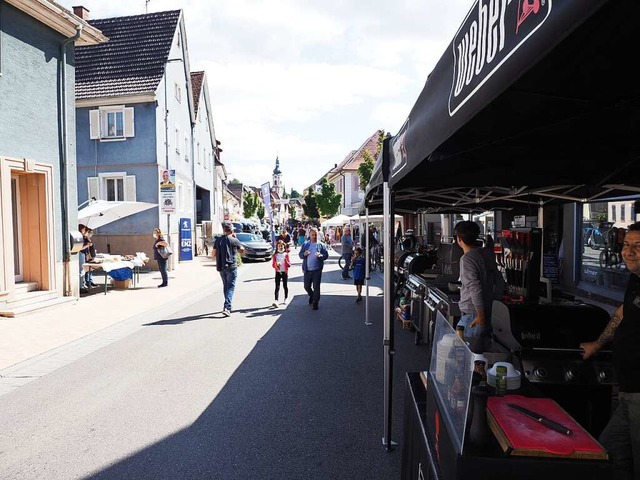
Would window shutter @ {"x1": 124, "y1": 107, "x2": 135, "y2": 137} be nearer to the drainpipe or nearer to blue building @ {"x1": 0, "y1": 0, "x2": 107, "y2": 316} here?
blue building @ {"x1": 0, "y1": 0, "x2": 107, "y2": 316}

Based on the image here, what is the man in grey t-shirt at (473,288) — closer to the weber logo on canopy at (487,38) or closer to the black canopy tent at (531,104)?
the black canopy tent at (531,104)

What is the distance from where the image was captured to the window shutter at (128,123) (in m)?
20.1

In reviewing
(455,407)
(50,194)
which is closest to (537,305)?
(455,407)

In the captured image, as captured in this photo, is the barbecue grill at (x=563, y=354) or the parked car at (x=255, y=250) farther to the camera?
the parked car at (x=255, y=250)

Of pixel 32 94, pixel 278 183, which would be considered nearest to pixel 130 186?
pixel 32 94

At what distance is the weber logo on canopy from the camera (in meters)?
1.33

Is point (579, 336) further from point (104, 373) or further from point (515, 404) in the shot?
point (104, 373)

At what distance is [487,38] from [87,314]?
33.8 ft

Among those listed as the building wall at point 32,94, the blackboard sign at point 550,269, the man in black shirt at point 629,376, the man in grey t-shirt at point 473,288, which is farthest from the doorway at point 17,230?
the man in black shirt at point 629,376

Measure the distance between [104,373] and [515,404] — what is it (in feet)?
18.4

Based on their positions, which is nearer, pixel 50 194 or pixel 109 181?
pixel 50 194

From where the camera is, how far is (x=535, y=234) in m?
5.02

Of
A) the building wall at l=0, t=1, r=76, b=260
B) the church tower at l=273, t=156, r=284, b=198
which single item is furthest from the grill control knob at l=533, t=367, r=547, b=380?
the church tower at l=273, t=156, r=284, b=198

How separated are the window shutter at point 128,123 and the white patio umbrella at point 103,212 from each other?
470 cm
